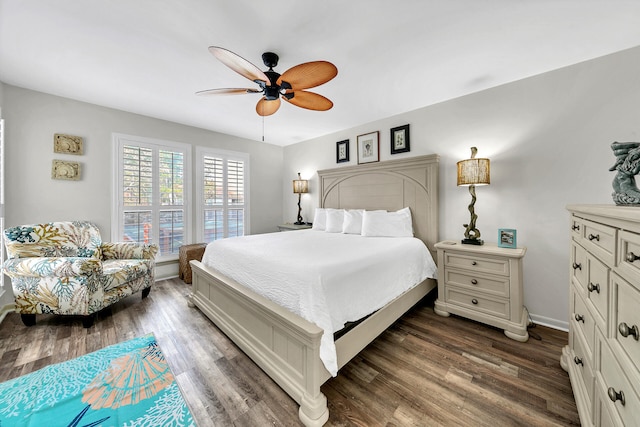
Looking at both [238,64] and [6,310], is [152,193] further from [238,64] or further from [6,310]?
[238,64]

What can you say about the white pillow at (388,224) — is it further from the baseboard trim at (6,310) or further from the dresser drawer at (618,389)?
the baseboard trim at (6,310)

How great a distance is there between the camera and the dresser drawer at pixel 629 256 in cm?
72

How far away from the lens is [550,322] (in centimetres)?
229

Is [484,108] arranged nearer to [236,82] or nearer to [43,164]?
[236,82]

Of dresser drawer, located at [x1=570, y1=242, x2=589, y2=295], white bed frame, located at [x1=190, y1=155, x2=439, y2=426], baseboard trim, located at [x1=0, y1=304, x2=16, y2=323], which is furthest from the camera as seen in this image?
baseboard trim, located at [x1=0, y1=304, x2=16, y2=323]

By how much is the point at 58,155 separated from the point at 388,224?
4173 mm

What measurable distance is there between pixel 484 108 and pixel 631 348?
2.63m

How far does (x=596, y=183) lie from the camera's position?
2053 mm

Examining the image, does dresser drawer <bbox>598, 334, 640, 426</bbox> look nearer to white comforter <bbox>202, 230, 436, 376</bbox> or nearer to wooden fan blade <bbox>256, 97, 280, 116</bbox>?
white comforter <bbox>202, 230, 436, 376</bbox>

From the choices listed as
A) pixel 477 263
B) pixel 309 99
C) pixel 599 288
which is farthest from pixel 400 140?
pixel 599 288

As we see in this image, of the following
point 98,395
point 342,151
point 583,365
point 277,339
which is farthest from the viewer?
point 342,151

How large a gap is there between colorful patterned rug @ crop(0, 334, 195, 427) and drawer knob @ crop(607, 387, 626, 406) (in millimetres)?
1865

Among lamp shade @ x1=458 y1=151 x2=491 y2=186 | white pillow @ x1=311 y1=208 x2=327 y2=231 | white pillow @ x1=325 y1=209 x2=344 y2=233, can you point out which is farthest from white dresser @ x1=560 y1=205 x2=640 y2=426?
white pillow @ x1=311 y1=208 x2=327 y2=231

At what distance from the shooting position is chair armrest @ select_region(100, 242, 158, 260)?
2926 millimetres
